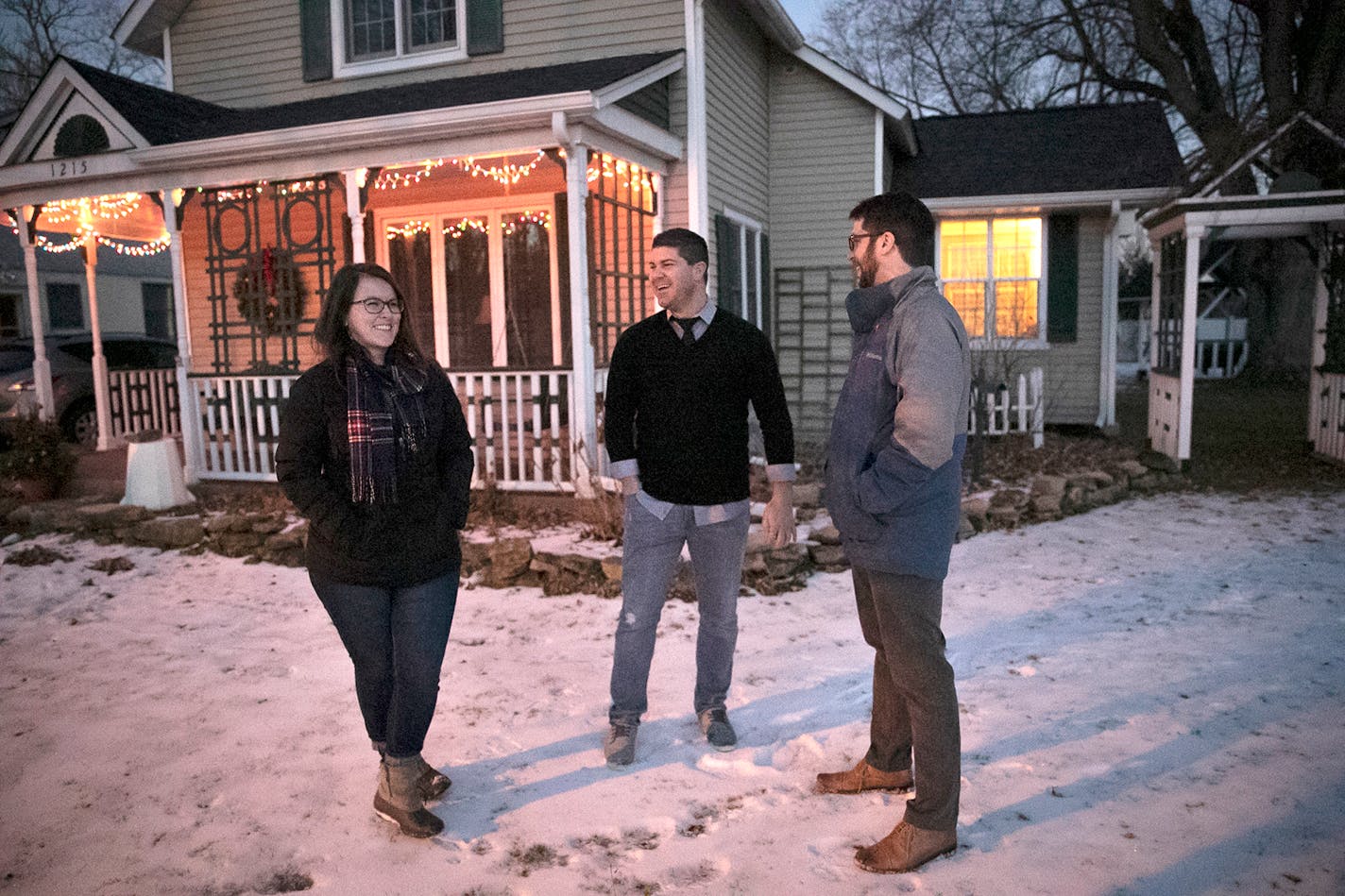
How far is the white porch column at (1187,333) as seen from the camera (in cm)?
882

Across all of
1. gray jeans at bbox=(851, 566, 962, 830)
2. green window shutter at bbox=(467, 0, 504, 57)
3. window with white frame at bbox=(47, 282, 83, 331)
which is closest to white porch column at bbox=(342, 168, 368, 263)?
green window shutter at bbox=(467, 0, 504, 57)

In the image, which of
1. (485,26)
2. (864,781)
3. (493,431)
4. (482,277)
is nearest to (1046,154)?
(485,26)

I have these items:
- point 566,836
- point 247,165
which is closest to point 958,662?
point 566,836

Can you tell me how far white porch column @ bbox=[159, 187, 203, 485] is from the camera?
889 centimetres

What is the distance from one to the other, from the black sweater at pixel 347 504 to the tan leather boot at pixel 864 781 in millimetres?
1506

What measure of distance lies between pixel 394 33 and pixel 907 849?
1024 centimetres

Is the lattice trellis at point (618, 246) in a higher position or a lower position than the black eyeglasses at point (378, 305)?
higher

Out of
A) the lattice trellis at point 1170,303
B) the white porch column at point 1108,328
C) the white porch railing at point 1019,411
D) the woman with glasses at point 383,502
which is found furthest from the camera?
the white porch column at point 1108,328

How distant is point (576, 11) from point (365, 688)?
8.16 meters

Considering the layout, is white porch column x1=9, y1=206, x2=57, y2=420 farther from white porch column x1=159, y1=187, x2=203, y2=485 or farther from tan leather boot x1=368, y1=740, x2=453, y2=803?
tan leather boot x1=368, y1=740, x2=453, y2=803

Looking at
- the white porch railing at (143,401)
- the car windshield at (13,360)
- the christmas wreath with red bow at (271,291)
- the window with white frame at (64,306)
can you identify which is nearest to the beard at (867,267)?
the christmas wreath with red bow at (271,291)

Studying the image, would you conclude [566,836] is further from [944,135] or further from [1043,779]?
[944,135]

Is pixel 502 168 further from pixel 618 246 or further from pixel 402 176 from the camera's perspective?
pixel 618 246

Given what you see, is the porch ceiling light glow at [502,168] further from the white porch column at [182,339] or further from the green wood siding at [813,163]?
the green wood siding at [813,163]
